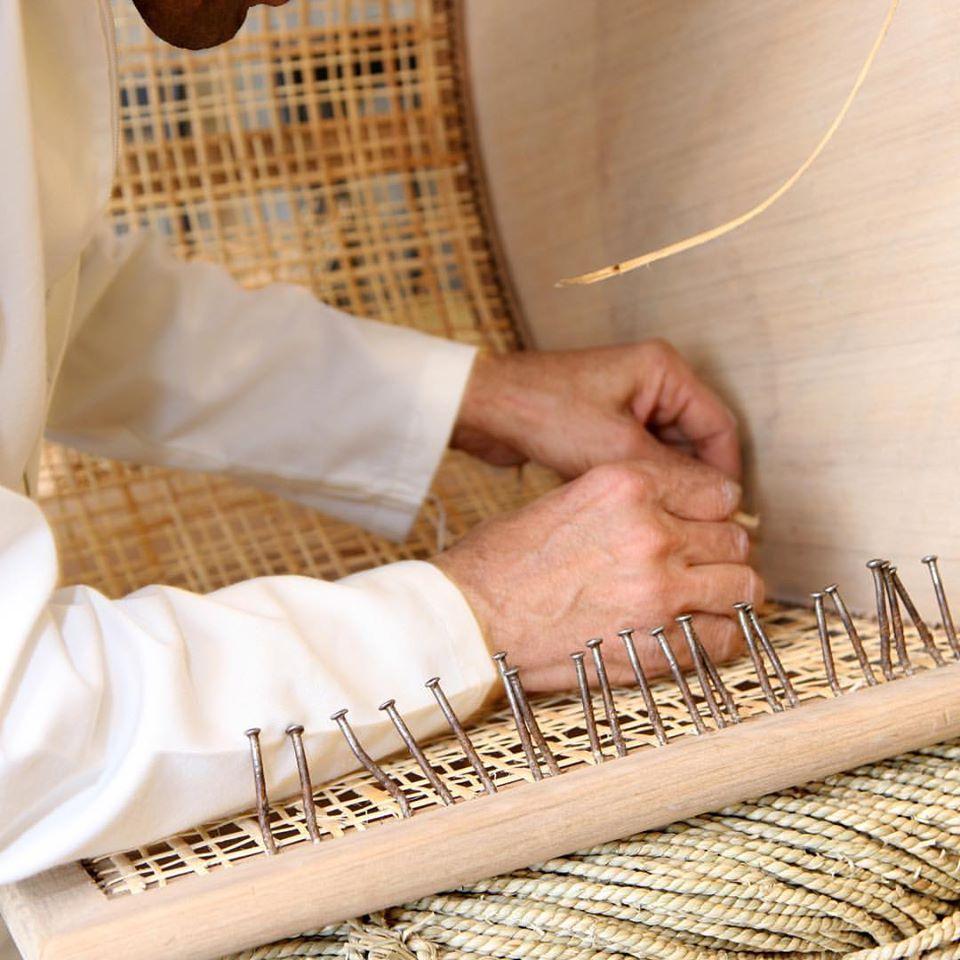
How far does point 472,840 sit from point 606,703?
122 millimetres

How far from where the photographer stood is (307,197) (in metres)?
1.26

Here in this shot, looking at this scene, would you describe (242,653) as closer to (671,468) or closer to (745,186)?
(671,468)

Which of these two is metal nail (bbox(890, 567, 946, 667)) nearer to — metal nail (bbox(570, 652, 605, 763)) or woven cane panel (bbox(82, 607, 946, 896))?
woven cane panel (bbox(82, 607, 946, 896))

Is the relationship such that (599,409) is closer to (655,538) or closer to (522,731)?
(655,538)

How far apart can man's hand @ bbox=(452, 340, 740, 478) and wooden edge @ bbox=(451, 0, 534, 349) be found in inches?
10.9

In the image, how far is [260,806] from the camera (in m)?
0.55

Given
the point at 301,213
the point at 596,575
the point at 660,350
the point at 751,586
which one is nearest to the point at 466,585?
the point at 596,575

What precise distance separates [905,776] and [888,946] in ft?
0.26

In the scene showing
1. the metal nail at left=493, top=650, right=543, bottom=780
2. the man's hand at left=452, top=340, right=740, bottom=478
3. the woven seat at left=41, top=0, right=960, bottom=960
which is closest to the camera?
the metal nail at left=493, top=650, right=543, bottom=780

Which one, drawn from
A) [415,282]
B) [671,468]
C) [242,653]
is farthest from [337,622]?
[415,282]

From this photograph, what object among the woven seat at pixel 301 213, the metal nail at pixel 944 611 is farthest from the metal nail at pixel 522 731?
the woven seat at pixel 301 213

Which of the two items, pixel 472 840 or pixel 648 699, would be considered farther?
pixel 648 699

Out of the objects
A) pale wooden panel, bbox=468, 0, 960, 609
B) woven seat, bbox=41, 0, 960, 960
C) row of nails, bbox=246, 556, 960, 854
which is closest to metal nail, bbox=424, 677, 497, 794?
row of nails, bbox=246, 556, 960, 854

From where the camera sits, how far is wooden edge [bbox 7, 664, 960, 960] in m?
0.47
